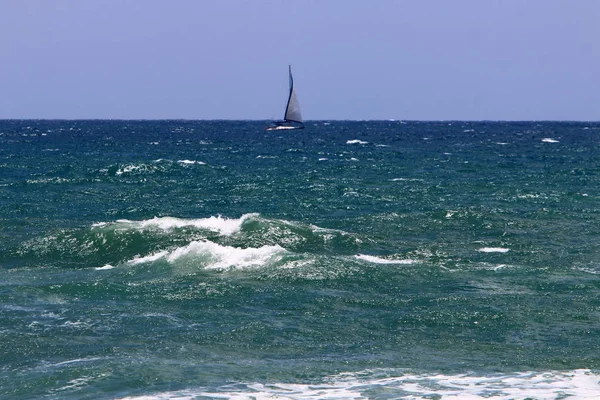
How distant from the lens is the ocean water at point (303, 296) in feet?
55.3

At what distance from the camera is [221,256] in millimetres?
28625

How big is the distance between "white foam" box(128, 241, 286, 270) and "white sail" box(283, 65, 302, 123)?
102 m

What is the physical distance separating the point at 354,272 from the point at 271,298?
3.91m

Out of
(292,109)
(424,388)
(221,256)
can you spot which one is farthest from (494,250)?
(292,109)

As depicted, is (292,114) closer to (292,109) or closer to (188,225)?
(292,109)

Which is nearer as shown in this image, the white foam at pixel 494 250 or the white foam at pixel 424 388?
the white foam at pixel 424 388

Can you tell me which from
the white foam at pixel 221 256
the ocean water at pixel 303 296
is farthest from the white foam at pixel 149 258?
the ocean water at pixel 303 296

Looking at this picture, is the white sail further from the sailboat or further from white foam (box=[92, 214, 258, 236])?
white foam (box=[92, 214, 258, 236])

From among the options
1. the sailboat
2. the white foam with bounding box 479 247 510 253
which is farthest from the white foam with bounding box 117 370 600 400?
the sailboat

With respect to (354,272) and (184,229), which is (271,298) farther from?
(184,229)

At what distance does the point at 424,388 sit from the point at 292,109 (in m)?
127

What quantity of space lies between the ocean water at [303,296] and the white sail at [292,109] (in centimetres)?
8357

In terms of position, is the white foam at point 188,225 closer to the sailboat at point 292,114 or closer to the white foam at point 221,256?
the white foam at point 221,256

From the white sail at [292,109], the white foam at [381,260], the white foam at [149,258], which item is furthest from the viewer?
the white sail at [292,109]
